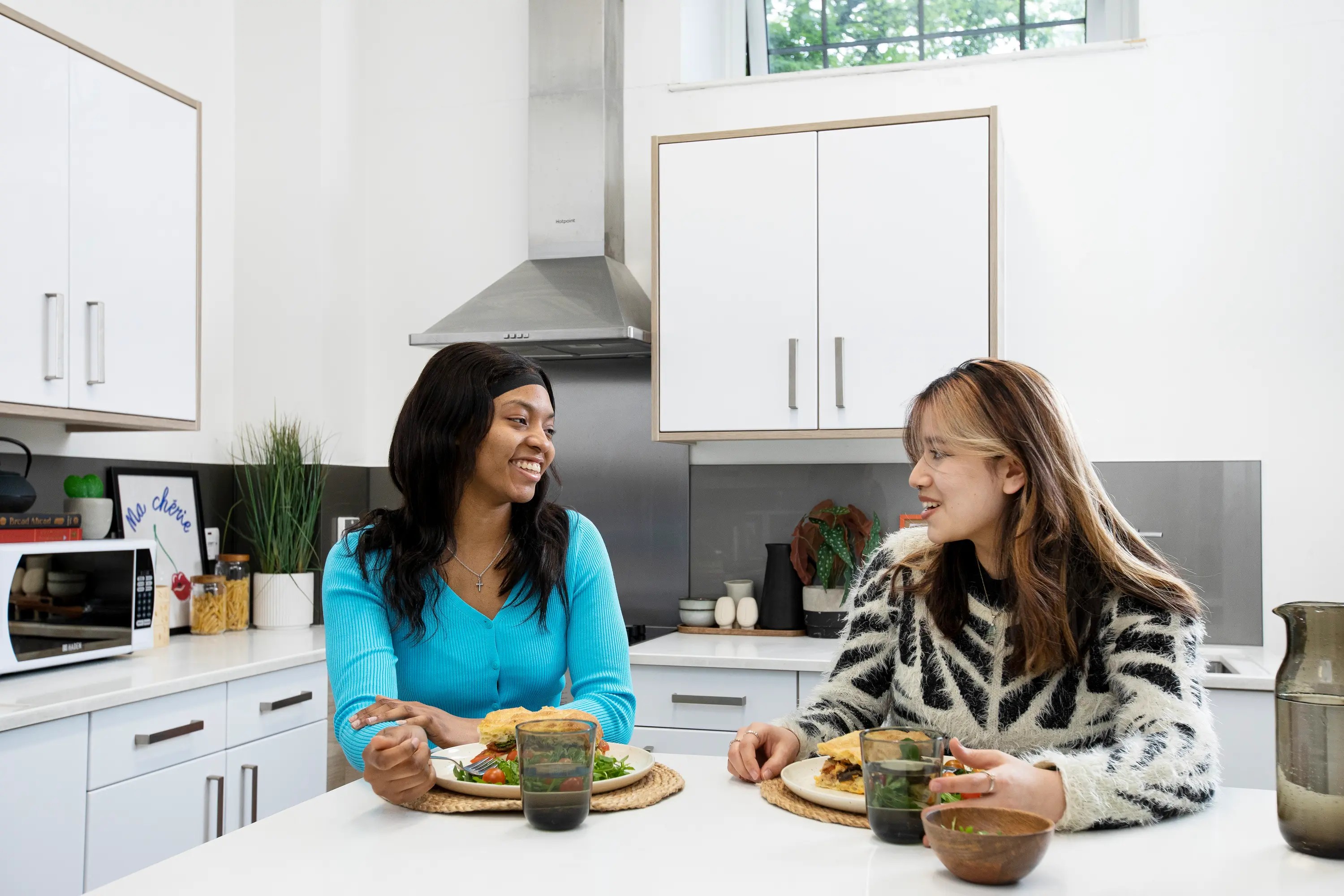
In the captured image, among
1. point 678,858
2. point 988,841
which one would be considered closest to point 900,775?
point 988,841

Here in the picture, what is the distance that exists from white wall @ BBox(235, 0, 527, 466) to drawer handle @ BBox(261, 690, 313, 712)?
39.0 inches

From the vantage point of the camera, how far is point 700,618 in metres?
3.44

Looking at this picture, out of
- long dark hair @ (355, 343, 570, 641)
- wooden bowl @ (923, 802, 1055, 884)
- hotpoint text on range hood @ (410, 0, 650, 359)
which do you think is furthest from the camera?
hotpoint text on range hood @ (410, 0, 650, 359)

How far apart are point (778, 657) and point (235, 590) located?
5.47 ft

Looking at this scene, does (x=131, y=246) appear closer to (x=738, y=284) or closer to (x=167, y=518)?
(x=167, y=518)

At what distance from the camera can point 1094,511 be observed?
60.8 inches

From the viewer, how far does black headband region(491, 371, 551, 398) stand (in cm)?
184

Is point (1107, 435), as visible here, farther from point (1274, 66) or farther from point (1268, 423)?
point (1274, 66)

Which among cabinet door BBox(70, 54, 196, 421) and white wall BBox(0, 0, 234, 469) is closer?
cabinet door BBox(70, 54, 196, 421)

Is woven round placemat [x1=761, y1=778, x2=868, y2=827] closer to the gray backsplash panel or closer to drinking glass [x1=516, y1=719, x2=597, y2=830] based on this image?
drinking glass [x1=516, y1=719, x2=597, y2=830]

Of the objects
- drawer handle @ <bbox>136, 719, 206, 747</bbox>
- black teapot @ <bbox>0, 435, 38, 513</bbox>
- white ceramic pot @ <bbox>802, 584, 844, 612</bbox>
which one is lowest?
drawer handle @ <bbox>136, 719, 206, 747</bbox>

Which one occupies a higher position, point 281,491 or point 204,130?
point 204,130

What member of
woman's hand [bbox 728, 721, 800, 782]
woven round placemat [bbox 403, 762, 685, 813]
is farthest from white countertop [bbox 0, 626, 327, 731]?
woman's hand [bbox 728, 721, 800, 782]

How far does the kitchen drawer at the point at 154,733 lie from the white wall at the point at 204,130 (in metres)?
0.94
